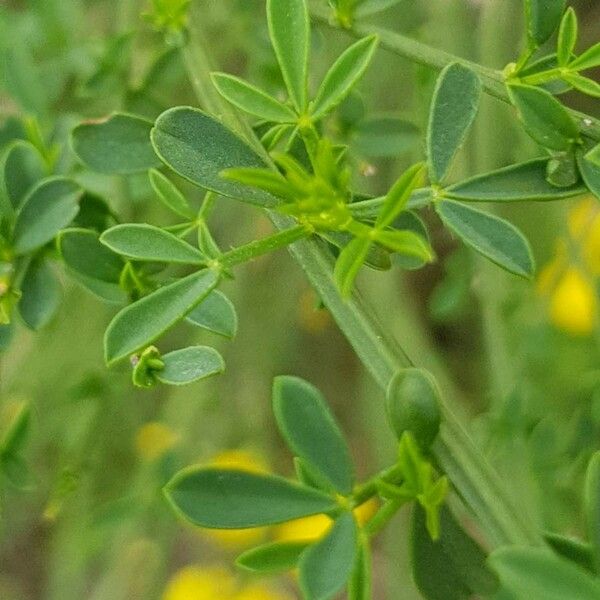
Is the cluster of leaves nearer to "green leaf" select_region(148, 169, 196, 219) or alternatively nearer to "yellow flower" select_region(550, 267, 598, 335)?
"green leaf" select_region(148, 169, 196, 219)

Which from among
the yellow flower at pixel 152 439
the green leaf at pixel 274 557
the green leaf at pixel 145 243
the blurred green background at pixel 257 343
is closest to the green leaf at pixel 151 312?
the green leaf at pixel 145 243

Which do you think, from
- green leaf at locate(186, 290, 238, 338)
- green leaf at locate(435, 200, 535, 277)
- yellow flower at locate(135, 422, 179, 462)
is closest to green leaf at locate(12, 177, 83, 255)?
green leaf at locate(186, 290, 238, 338)

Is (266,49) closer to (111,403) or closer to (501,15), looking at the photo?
(501,15)

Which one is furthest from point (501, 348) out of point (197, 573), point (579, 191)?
point (197, 573)

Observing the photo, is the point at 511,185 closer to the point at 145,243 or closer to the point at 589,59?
the point at 589,59

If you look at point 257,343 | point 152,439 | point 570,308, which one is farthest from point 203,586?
point 570,308
